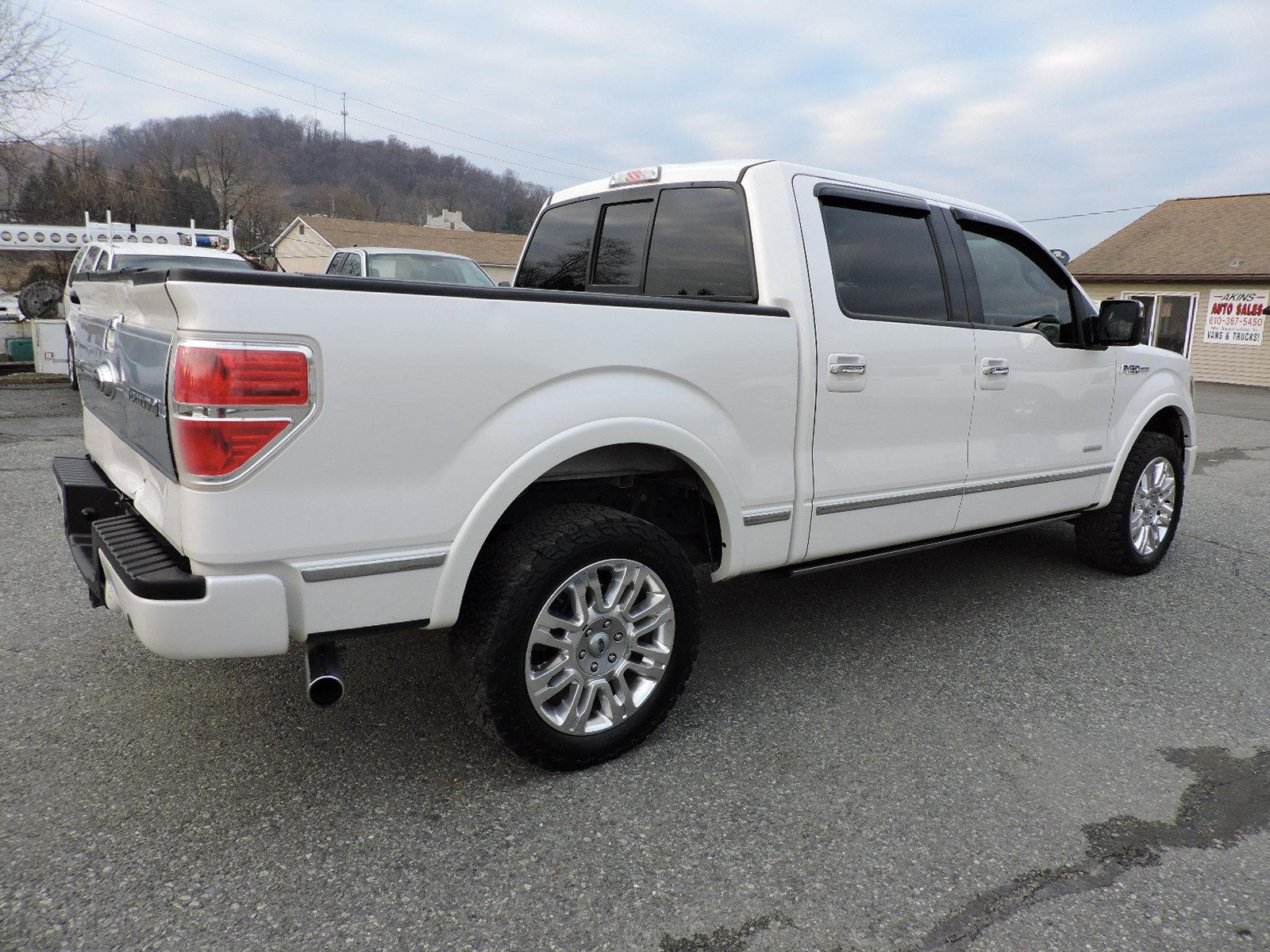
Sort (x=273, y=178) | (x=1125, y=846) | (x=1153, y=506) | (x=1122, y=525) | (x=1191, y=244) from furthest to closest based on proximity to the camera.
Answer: (x=273, y=178) < (x=1191, y=244) < (x=1153, y=506) < (x=1122, y=525) < (x=1125, y=846)

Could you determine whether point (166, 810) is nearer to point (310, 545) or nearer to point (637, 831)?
point (310, 545)

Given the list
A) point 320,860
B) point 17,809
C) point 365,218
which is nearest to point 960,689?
point 320,860

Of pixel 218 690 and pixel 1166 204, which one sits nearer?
pixel 218 690

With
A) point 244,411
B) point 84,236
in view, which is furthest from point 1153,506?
point 84,236

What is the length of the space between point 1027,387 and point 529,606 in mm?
Result: 2685

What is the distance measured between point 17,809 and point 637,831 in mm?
1755

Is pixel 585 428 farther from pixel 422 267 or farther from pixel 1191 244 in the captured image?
pixel 1191 244

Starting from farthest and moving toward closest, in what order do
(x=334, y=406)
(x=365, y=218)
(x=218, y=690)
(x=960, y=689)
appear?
(x=365, y=218)
(x=960, y=689)
(x=218, y=690)
(x=334, y=406)

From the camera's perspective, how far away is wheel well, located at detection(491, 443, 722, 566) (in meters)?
2.93

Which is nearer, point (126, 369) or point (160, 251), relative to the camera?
point (126, 369)

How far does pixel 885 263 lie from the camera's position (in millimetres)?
3619

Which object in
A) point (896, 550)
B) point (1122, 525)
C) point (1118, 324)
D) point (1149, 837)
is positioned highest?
point (1118, 324)

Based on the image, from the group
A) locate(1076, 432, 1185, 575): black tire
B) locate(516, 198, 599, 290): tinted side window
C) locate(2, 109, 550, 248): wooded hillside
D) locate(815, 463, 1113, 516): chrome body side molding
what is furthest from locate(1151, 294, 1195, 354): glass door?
locate(2, 109, 550, 248): wooded hillside

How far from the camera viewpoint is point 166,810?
2570mm
